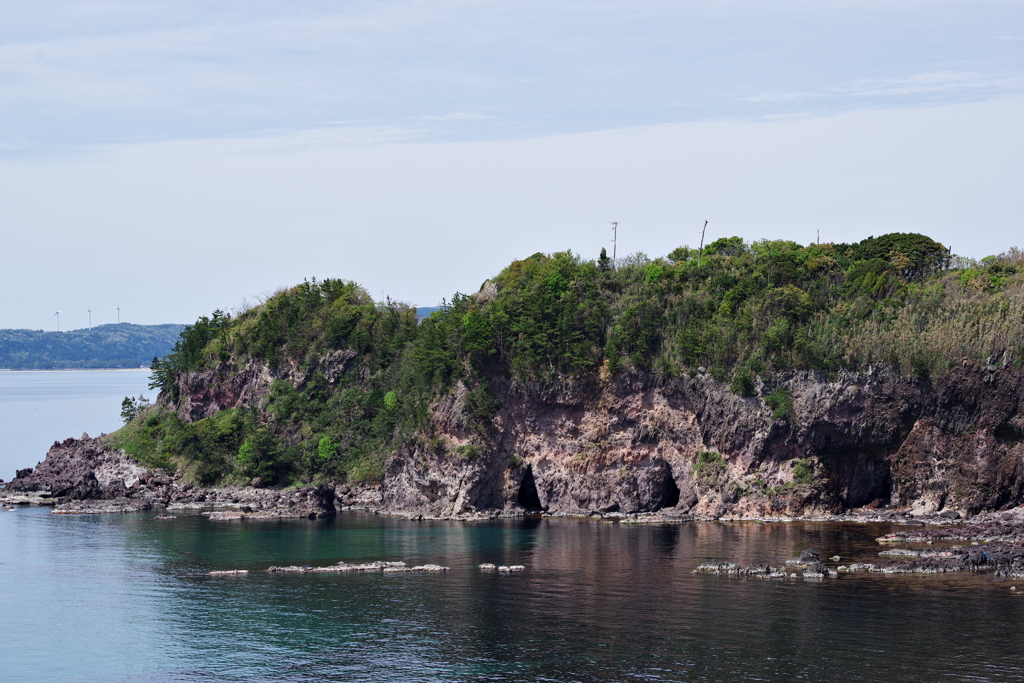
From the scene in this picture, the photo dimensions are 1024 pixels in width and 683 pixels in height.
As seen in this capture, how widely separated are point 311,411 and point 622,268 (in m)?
39.3

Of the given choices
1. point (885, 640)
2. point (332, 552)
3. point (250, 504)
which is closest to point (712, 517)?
point (332, 552)

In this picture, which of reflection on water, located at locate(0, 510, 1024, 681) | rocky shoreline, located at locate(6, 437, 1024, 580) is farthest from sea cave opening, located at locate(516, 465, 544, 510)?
reflection on water, located at locate(0, 510, 1024, 681)

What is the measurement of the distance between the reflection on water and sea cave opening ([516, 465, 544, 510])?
1457cm

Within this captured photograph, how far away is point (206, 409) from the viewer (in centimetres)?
13200

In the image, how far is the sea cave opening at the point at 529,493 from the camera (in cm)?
→ 10581

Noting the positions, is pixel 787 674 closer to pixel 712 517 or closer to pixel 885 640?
pixel 885 640

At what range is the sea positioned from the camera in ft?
178

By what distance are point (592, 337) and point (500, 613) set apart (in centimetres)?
Answer: 4484

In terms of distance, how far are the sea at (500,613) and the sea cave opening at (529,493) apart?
44.1 ft

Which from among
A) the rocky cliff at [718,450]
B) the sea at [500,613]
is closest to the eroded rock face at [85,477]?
the rocky cliff at [718,450]

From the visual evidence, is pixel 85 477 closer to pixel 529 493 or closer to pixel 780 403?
pixel 529 493

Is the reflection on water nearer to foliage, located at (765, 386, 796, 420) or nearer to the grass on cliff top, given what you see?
foliage, located at (765, 386, 796, 420)

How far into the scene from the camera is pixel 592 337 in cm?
10556

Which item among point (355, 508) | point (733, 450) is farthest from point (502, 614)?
point (355, 508)
